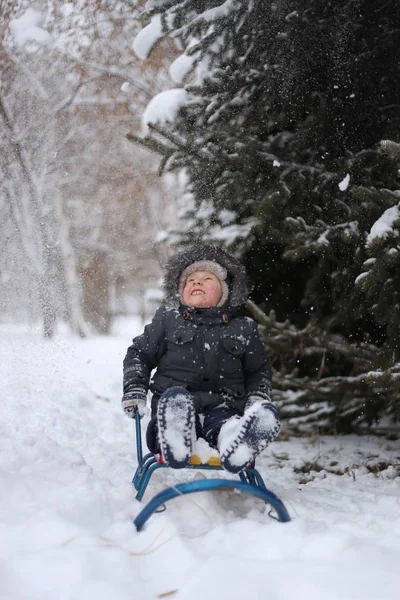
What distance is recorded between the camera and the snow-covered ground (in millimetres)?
1730

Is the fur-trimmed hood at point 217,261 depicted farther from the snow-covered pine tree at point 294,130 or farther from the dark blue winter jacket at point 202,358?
the snow-covered pine tree at point 294,130

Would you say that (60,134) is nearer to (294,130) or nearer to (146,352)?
(294,130)

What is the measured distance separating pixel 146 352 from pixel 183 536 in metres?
1.10

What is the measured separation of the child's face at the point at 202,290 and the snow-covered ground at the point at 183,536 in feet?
3.37

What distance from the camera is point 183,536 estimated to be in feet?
6.87

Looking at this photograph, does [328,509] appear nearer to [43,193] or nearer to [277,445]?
[277,445]

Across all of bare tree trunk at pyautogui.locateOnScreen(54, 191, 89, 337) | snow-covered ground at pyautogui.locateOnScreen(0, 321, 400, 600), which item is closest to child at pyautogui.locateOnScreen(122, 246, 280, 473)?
snow-covered ground at pyautogui.locateOnScreen(0, 321, 400, 600)

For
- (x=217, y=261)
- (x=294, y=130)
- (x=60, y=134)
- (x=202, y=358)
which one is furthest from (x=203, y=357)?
(x=60, y=134)

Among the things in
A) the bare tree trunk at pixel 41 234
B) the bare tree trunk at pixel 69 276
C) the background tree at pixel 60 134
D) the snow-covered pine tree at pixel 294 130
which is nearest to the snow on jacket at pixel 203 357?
the snow-covered pine tree at pixel 294 130

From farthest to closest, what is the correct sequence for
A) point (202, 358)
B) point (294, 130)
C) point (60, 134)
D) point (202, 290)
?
point (60, 134)
point (294, 130)
point (202, 290)
point (202, 358)

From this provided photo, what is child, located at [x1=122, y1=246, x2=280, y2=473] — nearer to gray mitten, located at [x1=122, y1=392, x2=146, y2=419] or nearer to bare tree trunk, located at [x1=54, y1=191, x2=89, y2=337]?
gray mitten, located at [x1=122, y1=392, x2=146, y2=419]

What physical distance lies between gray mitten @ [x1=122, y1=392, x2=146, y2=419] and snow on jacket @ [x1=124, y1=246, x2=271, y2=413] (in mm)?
48

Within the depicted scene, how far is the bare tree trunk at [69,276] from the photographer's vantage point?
13281mm

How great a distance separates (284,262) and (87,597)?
3.42 m
